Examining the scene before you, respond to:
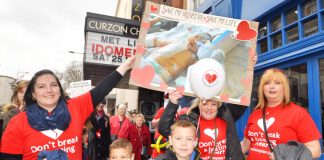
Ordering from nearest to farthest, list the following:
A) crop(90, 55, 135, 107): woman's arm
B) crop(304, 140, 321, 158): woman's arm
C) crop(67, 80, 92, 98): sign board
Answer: crop(304, 140, 321, 158): woman's arm → crop(90, 55, 135, 107): woman's arm → crop(67, 80, 92, 98): sign board

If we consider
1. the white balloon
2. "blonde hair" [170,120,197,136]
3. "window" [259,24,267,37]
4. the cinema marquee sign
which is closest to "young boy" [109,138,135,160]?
"blonde hair" [170,120,197,136]

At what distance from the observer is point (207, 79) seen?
2641 mm

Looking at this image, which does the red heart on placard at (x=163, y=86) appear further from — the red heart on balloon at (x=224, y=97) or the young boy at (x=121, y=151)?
the young boy at (x=121, y=151)

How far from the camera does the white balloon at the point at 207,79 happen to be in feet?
8.71

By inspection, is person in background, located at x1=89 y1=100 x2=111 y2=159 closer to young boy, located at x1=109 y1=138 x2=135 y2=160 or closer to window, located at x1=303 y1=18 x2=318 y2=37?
young boy, located at x1=109 y1=138 x2=135 y2=160

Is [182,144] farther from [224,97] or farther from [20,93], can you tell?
[20,93]

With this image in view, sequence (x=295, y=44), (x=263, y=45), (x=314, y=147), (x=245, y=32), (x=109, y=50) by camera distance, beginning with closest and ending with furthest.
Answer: (x=314, y=147) → (x=245, y=32) → (x=295, y=44) → (x=263, y=45) → (x=109, y=50)

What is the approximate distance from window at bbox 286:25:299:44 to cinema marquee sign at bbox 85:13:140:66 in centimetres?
467

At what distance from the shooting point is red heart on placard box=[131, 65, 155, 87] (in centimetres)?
290

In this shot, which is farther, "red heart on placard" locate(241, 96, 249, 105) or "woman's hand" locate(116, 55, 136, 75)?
"red heart on placard" locate(241, 96, 249, 105)

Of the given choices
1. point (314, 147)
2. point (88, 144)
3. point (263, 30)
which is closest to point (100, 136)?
point (88, 144)

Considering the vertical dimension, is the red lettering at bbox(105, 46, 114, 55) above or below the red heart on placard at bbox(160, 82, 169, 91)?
above

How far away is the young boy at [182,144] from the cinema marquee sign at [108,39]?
596 centimetres

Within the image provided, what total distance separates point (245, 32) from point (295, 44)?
74.6 inches
